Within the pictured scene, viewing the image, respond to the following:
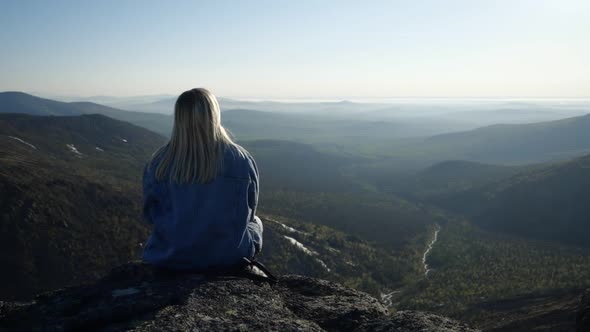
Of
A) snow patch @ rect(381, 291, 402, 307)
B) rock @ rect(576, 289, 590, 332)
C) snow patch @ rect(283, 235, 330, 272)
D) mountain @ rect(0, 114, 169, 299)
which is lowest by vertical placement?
snow patch @ rect(381, 291, 402, 307)

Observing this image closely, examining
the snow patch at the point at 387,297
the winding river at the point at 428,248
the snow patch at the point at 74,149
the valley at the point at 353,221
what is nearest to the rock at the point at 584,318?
the valley at the point at 353,221

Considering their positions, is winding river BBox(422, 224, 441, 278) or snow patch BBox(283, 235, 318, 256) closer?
snow patch BBox(283, 235, 318, 256)

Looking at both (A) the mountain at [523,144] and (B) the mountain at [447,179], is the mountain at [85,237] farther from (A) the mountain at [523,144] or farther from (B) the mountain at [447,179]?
(A) the mountain at [523,144]

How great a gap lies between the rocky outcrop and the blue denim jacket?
0.83 feet

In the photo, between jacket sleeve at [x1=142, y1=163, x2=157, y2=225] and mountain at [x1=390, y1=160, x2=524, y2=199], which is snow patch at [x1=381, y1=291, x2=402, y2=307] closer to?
jacket sleeve at [x1=142, y1=163, x2=157, y2=225]

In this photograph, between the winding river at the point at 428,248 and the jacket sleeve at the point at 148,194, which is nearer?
the jacket sleeve at the point at 148,194

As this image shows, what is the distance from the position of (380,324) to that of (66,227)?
29.7 meters

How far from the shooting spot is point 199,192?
471 centimetres

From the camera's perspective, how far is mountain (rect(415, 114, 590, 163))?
15788cm

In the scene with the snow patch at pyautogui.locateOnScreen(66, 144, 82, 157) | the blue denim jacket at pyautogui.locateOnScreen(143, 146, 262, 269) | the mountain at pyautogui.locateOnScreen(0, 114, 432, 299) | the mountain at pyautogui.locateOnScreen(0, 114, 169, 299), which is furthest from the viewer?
the snow patch at pyautogui.locateOnScreen(66, 144, 82, 157)

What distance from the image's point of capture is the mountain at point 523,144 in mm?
157875

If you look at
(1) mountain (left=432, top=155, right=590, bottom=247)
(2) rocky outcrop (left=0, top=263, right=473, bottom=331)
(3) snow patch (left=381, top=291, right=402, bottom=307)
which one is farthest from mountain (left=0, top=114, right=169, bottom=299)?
(1) mountain (left=432, top=155, right=590, bottom=247)

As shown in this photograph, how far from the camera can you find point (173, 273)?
4953 mm

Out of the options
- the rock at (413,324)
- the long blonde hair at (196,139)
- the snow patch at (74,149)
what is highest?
the long blonde hair at (196,139)
